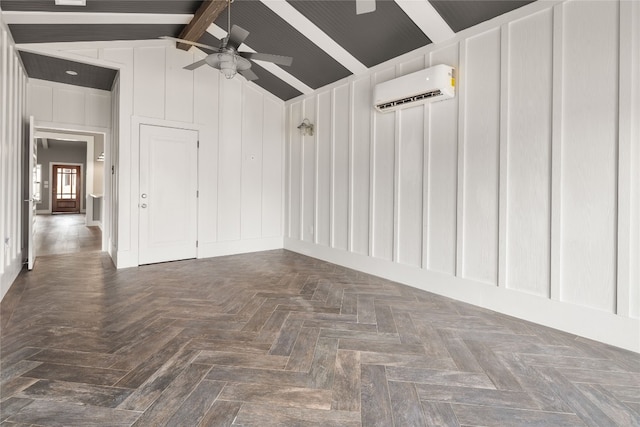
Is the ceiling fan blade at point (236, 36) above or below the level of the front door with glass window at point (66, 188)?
above

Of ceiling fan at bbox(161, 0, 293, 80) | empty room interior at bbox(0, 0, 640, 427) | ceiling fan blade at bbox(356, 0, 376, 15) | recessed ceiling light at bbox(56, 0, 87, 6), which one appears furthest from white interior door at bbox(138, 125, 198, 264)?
ceiling fan blade at bbox(356, 0, 376, 15)

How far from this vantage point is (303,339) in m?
2.61

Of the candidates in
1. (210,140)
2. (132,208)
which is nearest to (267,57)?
(210,140)

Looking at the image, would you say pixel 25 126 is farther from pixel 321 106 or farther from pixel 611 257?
pixel 611 257

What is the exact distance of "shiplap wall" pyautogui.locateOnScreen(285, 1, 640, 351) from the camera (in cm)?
258

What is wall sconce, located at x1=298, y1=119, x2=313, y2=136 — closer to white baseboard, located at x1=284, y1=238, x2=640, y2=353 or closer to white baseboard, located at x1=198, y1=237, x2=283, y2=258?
white baseboard, located at x1=198, y1=237, x2=283, y2=258

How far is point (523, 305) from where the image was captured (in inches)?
123

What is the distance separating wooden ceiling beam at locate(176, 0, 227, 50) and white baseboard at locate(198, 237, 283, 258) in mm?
3161

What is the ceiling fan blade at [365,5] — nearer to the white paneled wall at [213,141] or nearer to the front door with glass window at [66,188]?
the white paneled wall at [213,141]

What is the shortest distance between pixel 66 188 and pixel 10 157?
13.3 m

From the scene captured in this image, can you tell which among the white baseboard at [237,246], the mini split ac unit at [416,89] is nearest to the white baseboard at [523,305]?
the mini split ac unit at [416,89]

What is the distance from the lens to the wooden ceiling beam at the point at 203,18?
3.84 m

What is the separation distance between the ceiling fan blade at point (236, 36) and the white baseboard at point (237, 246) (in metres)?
3.42

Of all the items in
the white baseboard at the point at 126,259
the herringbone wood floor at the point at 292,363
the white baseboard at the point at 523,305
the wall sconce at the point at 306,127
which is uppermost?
the wall sconce at the point at 306,127
